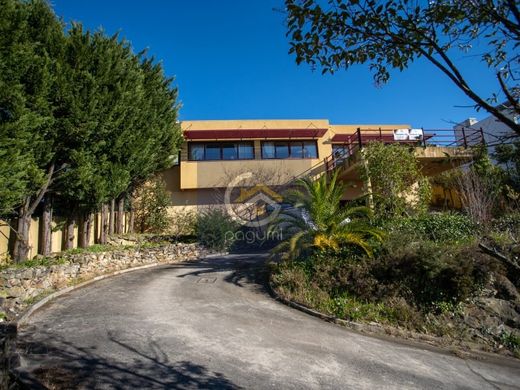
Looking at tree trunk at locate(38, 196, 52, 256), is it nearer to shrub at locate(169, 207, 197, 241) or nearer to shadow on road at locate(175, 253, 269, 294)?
shadow on road at locate(175, 253, 269, 294)

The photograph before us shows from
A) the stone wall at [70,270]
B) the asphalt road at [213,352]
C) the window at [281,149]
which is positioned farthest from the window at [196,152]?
the asphalt road at [213,352]

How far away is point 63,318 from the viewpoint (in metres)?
7.74

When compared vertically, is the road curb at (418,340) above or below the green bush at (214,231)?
below

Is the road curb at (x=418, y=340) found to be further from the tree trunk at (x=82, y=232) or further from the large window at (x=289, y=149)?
the large window at (x=289, y=149)

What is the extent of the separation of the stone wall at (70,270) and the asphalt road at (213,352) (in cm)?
62

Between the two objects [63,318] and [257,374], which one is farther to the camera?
[63,318]

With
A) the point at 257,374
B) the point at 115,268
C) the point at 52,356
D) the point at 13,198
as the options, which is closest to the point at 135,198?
the point at 115,268

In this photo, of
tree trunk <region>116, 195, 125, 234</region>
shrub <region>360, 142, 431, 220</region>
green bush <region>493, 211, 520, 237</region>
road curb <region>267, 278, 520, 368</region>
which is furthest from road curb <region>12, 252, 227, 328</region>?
green bush <region>493, 211, 520, 237</region>

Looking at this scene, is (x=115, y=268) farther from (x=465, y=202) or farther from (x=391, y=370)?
(x=465, y=202)

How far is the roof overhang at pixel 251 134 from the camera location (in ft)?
76.6

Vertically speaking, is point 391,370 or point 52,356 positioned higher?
point 52,356

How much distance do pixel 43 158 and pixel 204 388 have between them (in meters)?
8.70

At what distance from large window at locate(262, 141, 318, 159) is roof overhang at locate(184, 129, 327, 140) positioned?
74cm

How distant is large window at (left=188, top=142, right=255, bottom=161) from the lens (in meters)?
24.0
